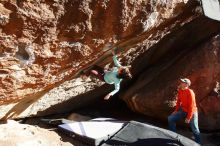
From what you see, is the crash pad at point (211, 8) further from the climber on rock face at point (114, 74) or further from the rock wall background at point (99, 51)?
the climber on rock face at point (114, 74)

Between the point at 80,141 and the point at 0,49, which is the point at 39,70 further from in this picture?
the point at 80,141

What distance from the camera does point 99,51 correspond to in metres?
6.74

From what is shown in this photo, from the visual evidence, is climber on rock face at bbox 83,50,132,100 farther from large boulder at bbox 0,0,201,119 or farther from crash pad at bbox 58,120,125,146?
crash pad at bbox 58,120,125,146

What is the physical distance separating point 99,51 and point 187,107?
7.11 ft

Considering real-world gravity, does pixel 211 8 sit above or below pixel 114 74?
above

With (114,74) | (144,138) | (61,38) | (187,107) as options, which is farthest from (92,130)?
(61,38)

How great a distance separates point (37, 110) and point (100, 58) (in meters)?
1.86

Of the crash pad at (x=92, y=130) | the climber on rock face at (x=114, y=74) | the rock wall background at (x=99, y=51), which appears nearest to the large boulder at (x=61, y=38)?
the rock wall background at (x=99, y=51)

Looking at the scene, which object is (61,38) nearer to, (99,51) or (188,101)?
(99,51)

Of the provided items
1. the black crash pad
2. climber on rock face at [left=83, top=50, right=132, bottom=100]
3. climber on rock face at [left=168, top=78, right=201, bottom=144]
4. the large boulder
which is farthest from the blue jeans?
the large boulder

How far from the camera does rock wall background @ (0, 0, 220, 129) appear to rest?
218 inches

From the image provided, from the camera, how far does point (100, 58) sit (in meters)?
7.24

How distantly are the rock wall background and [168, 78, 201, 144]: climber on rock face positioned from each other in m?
0.87

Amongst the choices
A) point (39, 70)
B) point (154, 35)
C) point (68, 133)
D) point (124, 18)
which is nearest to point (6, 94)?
point (39, 70)
